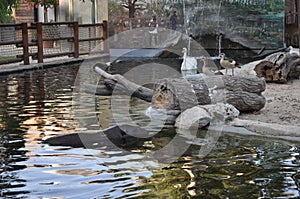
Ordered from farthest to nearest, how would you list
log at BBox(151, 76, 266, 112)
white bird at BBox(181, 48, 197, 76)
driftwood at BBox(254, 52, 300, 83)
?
white bird at BBox(181, 48, 197, 76), driftwood at BBox(254, 52, 300, 83), log at BBox(151, 76, 266, 112)

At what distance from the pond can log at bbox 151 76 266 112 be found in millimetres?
450

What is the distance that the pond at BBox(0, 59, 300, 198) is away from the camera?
4922 mm

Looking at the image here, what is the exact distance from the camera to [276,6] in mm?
21875

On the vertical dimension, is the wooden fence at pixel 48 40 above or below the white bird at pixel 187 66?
above

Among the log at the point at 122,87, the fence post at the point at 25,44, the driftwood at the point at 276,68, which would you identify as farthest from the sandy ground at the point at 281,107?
the fence post at the point at 25,44

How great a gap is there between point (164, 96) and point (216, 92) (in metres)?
0.73

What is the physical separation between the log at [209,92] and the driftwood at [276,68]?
3565 millimetres

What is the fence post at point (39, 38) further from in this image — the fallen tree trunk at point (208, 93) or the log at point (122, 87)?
the fallen tree trunk at point (208, 93)

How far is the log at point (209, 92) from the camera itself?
8.02 metres

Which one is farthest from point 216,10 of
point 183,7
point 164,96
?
point 164,96

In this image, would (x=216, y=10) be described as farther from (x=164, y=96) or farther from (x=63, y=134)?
(x=63, y=134)

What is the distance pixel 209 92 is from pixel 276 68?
13.4 feet

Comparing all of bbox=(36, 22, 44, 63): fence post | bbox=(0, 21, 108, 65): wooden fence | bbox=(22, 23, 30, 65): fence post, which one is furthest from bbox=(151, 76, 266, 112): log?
bbox=(36, 22, 44, 63): fence post

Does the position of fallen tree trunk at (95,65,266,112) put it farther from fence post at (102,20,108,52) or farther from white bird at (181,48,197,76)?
fence post at (102,20,108,52)
